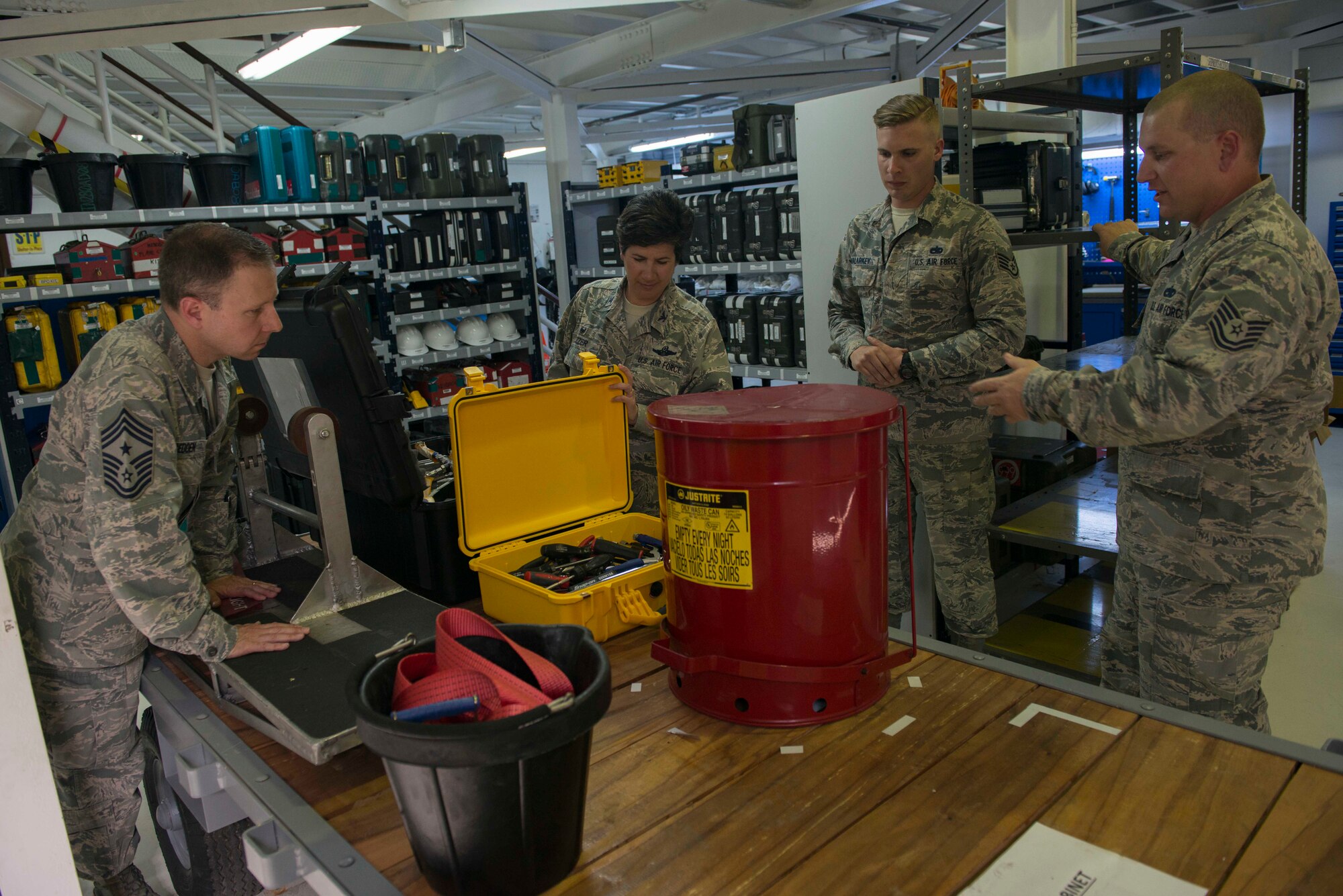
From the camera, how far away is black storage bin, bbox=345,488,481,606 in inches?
73.3

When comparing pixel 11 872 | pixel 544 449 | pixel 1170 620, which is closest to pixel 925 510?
pixel 1170 620

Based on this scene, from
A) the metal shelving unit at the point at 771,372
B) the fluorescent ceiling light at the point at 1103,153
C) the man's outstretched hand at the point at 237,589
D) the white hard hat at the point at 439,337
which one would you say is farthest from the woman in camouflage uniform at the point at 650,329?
the fluorescent ceiling light at the point at 1103,153

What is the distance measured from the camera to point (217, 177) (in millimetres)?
5453

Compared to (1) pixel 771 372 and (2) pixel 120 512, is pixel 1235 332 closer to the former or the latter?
(2) pixel 120 512

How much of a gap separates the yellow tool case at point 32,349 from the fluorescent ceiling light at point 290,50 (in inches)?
96.7

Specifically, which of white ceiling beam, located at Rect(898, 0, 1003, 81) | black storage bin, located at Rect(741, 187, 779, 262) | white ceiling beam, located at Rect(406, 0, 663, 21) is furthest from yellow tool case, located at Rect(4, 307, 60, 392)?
white ceiling beam, located at Rect(898, 0, 1003, 81)

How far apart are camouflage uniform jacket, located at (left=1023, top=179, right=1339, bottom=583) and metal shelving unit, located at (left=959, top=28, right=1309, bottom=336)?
1.15 m

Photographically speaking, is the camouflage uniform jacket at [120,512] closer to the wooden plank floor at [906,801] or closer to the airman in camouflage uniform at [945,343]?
the wooden plank floor at [906,801]

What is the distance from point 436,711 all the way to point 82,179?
17.4 ft

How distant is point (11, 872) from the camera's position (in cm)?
143

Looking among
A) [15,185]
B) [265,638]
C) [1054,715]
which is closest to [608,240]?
[15,185]

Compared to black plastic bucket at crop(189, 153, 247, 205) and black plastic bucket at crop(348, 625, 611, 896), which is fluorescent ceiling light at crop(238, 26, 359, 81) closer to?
black plastic bucket at crop(189, 153, 247, 205)

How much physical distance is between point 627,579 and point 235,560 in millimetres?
1079

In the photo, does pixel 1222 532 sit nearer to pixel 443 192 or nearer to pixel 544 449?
pixel 544 449
